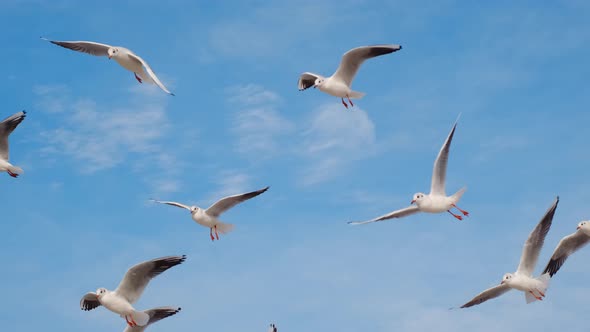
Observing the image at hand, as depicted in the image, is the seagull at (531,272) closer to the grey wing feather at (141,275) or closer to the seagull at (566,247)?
the seagull at (566,247)

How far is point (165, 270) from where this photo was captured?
20.1 m

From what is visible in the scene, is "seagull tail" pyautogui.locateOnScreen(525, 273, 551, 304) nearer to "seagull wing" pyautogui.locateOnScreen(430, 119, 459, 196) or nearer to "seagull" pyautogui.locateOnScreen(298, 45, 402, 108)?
"seagull wing" pyautogui.locateOnScreen(430, 119, 459, 196)

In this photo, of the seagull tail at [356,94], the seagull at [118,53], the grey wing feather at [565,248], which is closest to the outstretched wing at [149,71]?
the seagull at [118,53]

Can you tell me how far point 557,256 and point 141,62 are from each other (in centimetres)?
1058

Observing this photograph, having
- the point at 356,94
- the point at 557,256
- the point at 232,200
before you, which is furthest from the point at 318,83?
the point at 557,256

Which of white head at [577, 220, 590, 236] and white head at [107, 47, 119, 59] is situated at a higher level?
white head at [107, 47, 119, 59]

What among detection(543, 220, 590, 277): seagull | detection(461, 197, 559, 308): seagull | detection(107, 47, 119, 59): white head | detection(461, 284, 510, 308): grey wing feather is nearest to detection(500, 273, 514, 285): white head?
detection(461, 197, 559, 308): seagull

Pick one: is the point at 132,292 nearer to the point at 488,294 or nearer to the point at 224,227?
the point at 224,227

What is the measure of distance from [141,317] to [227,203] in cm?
422

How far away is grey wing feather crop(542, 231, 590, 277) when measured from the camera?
23078mm

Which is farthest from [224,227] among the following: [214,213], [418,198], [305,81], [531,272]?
[531,272]

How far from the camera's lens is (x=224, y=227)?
80.6 ft

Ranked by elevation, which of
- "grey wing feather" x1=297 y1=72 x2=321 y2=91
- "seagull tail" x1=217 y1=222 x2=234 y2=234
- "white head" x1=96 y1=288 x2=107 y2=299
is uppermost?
"grey wing feather" x1=297 y1=72 x2=321 y2=91

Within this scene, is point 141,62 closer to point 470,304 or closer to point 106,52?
point 106,52
